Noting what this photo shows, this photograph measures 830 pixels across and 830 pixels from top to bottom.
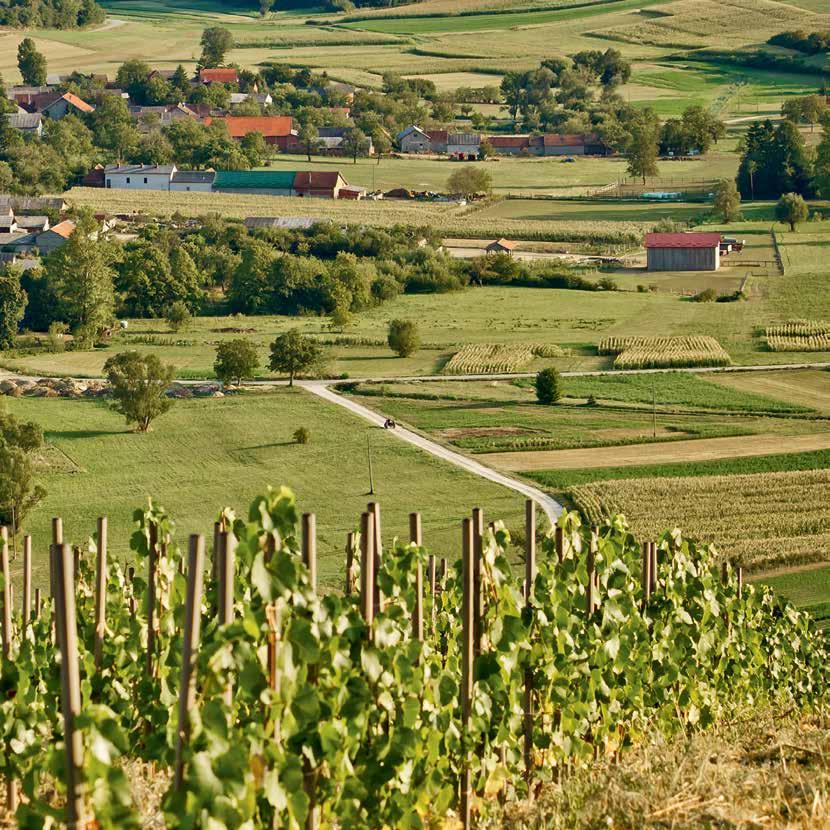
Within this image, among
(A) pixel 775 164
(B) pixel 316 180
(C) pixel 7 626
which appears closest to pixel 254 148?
(B) pixel 316 180

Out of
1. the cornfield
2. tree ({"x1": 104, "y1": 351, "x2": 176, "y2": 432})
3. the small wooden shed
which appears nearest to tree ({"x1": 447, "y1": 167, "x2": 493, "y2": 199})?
the small wooden shed

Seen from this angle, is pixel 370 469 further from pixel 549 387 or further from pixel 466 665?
pixel 466 665

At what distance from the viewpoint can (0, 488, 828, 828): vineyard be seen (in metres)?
8.57

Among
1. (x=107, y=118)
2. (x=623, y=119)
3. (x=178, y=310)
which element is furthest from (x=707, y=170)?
(x=178, y=310)

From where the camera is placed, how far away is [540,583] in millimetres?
13273

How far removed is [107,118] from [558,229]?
51.3 metres

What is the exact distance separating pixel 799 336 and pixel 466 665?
185 feet

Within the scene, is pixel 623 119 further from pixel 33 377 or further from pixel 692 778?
pixel 692 778

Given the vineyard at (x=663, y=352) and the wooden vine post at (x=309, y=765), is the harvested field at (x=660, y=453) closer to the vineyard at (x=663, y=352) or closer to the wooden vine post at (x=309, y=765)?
the vineyard at (x=663, y=352)

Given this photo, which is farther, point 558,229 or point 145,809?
point 558,229

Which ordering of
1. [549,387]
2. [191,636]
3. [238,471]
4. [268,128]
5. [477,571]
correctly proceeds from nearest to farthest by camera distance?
[191,636]
[477,571]
[238,471]
[549,387]
[268,128]

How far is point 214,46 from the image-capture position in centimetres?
17288

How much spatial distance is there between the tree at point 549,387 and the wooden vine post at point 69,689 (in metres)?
44.8

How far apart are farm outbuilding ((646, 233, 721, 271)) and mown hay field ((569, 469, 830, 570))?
4374 cm
